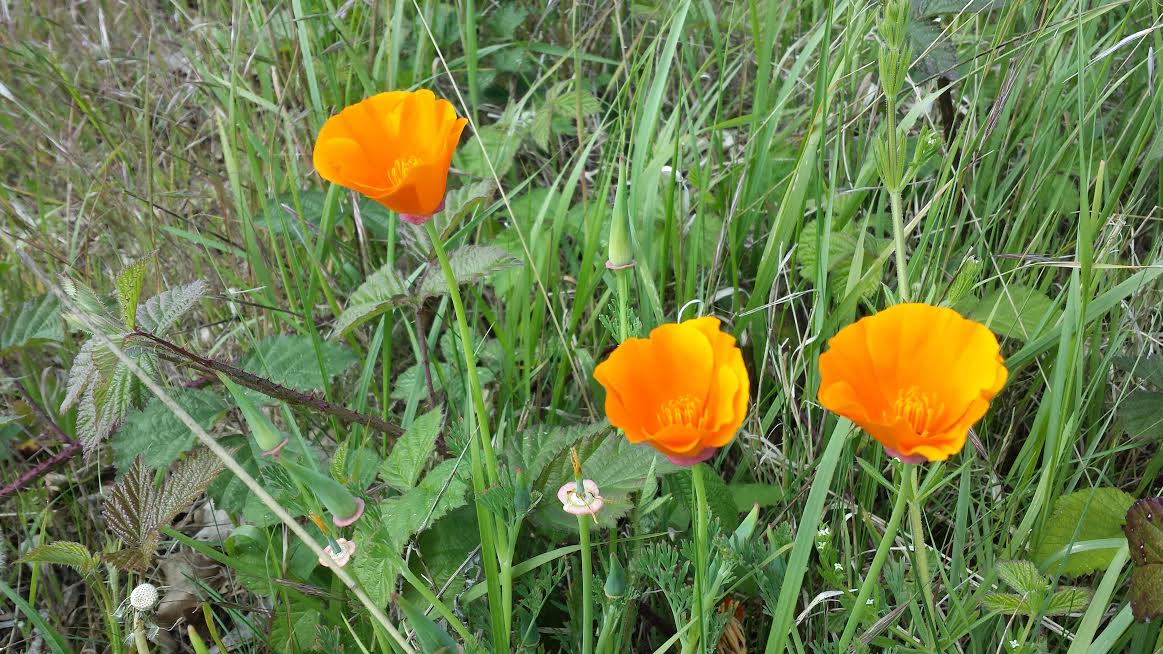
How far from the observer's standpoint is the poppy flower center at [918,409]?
861mm

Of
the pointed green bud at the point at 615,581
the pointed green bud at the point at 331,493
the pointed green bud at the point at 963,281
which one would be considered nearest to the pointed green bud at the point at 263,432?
the pointed green bud at the point at 331,493

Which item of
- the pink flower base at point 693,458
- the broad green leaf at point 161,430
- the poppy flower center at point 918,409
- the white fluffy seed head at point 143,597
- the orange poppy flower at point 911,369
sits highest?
the orange poppy flower at point 911,369

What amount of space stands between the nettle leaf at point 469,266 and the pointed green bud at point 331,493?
41cm

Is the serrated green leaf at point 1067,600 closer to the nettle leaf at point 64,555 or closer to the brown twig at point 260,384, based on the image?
the brown twig at point 260,384

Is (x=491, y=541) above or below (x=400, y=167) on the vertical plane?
below

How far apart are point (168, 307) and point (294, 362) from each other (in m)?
0.21

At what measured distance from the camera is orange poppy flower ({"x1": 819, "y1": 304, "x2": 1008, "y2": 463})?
2.71 feet

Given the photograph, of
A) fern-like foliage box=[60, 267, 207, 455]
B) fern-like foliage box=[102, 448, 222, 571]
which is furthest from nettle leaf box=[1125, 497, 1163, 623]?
fern-like foliage box=[60, 267, 207, 455]

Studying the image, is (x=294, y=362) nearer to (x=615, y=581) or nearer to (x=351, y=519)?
(x=351, y=519)

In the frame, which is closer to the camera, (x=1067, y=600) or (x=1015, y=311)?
(x=1067, y=600)

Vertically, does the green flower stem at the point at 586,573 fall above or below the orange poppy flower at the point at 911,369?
below

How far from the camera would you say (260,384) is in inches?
48.5

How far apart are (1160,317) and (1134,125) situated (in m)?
0.37

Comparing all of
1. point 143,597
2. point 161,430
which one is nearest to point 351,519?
point 143,597
